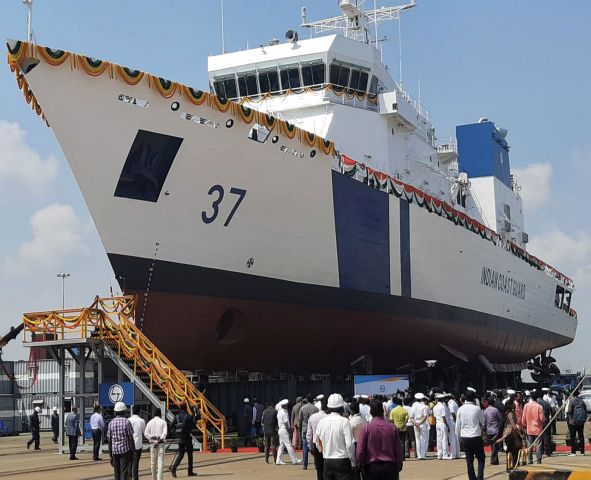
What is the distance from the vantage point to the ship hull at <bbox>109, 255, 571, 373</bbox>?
749 inches

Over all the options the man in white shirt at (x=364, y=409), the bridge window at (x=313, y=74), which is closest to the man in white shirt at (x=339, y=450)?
the man in white shirt at (x=364, y=409)

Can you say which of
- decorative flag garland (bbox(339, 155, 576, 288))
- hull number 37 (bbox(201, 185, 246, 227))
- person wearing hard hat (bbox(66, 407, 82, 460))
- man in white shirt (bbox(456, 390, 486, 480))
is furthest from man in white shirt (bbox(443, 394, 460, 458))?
decorative flag garland (bbox(339, 155, 576, 288))

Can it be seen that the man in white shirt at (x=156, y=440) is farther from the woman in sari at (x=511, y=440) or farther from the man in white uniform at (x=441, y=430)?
the man in white uniform at (x=441, y=430)

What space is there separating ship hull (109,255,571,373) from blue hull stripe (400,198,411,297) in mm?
499

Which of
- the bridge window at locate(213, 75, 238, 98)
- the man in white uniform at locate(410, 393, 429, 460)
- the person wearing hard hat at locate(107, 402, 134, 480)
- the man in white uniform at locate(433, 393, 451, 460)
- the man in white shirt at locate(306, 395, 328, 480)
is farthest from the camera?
the bridge window at locate(213, 75, 238, 98)

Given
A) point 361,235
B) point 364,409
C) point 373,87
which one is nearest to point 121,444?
point 364,409

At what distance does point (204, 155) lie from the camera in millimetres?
19453

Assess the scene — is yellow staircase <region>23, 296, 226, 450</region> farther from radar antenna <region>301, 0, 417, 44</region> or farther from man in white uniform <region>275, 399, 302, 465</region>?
radar antenna <region>301, 0, 417, 44</region>

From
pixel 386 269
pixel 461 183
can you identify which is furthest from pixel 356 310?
pixel 461 183

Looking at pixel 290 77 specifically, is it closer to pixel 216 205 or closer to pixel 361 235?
pixel 361 235

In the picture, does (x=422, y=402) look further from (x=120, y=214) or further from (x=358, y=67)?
(x=358, y=67)

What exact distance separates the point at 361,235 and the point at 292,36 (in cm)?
799

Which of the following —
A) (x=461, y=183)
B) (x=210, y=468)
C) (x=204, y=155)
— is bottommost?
(x=210, y=468)

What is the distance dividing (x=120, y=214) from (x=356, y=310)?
8.14 m
